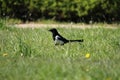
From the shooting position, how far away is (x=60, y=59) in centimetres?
668

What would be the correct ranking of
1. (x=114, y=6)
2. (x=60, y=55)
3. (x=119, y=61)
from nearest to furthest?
(x=119, y=61) < (x=60, y=55) < (x=114, y=6)

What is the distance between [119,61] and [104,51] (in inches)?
58.5

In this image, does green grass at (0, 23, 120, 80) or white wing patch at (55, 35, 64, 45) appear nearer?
green grass at (0, 23, 120, 80)

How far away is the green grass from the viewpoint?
209 inches

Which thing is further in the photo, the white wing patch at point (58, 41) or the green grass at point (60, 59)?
the white wing patch at point (58, 41)

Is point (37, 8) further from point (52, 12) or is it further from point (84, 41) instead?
point (84, 41)

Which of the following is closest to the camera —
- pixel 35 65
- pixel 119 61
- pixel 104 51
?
pixel 35 65

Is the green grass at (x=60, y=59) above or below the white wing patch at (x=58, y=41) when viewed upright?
below

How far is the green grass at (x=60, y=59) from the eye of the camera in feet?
17.4

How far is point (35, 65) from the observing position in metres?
6.01

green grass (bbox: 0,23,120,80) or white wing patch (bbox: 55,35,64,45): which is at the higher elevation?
white wing patch (bbox: 55,35,64,45)

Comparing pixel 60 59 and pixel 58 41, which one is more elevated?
pixel 58 41

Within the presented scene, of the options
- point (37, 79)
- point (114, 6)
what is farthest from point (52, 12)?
point (37, 79)

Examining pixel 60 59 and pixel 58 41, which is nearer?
pixel 60 59
